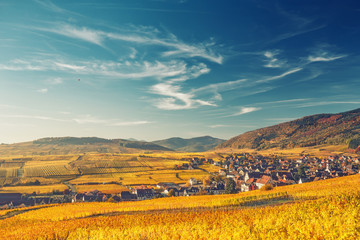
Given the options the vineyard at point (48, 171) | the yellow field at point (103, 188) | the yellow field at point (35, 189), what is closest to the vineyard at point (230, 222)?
the yellow field at point (103, 188)

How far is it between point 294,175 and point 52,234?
134 metres

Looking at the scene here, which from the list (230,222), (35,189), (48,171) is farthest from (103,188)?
(230,222)

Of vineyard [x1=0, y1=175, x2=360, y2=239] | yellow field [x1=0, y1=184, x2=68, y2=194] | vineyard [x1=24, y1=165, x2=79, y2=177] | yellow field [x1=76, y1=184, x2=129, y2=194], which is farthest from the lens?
vineyard [x1=24, y1=165, x2=79, y2=177]

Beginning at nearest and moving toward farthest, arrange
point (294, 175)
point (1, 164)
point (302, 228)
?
point (302, 228) < point (294, 175) < point (1, 164)

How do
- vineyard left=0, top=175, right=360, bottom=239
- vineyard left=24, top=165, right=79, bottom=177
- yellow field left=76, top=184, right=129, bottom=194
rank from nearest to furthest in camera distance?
vineyard left=0, top=175, right=360, bottom=239 < yellow field left=76, top=184, right=129, bottom=194 < vineyard left=24, top=165, right=79, bottom=177

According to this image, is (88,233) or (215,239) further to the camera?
(88,233)

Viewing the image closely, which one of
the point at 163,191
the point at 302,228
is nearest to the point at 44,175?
the point at 163,191

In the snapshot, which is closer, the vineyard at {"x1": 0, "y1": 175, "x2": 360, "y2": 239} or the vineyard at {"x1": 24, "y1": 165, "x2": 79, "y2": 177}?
the vineyard at {"x1": 0, "y1": 175, "x2": 360, "y2": 239}

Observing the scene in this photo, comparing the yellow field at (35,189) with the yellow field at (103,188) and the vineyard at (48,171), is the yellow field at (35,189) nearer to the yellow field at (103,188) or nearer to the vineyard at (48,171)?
the yellow field at (103,188)

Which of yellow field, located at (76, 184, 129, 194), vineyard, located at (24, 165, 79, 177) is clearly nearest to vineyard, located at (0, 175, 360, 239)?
yellow field, located at (76, 184, 129, 194)

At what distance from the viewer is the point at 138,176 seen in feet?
527

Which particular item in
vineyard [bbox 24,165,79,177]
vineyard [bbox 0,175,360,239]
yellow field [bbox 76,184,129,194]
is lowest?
yellow field [bbox 76,184,129,194]

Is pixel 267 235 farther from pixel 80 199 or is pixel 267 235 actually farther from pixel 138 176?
pixel 138 176

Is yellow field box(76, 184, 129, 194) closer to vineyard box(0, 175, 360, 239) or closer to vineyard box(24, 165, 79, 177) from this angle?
vineyard box(24, 165, 79, 177)
